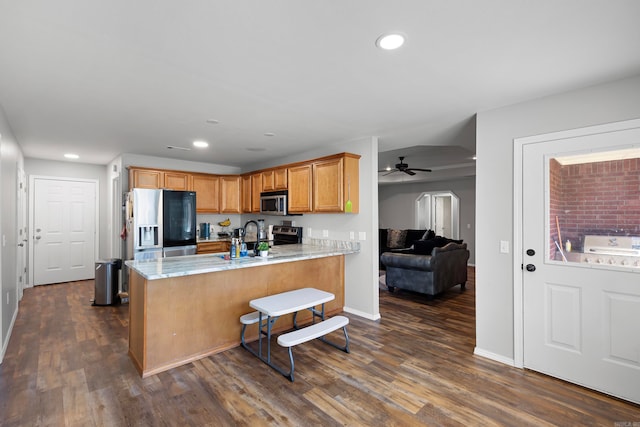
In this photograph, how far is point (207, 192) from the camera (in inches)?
229

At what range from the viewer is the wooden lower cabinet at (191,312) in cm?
264

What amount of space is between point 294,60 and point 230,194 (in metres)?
4.39

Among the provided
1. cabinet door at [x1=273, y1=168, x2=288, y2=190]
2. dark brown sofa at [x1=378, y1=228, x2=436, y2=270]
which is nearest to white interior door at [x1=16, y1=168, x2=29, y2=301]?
cabinet door at [x1=273, y1=168, x2=288, y2=190]

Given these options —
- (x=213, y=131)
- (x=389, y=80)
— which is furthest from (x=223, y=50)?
(x=213, y=131)

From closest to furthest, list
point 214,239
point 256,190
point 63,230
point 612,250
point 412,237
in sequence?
point 612,250, point 256,190, point 214,239, point 63,230, point 412,237

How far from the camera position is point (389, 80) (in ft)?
7.62

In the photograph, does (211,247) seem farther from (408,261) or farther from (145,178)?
(408,261)

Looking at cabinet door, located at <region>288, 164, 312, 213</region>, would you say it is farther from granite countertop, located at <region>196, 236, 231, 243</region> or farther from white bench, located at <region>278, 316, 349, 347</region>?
white bench, located at <region>278, 316, 349, 347</region>

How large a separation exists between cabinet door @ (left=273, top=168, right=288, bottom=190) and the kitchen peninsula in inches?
64.2

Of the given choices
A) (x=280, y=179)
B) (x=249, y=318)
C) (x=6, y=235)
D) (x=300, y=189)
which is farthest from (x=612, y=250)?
(x=6, y=235)

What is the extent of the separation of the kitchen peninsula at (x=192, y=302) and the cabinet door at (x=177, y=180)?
2.53 m

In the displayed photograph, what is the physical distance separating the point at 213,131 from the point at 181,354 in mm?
2524

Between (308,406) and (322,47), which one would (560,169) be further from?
(308,406)

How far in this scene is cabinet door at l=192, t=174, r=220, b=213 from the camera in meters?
5.66
